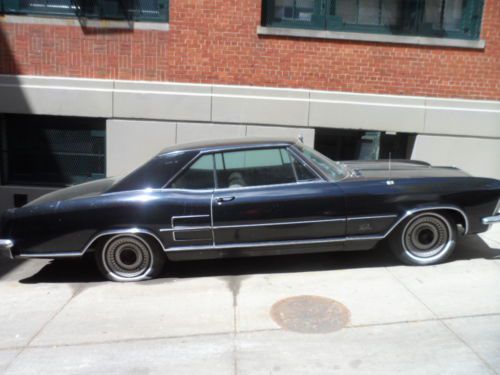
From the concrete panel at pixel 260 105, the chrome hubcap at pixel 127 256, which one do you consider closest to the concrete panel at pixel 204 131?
the concrete panel at pixel 260 105

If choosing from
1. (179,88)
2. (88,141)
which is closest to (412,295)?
(179,88)

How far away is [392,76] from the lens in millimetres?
8289

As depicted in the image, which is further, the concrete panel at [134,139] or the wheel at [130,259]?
the concrete panel at [134,139]

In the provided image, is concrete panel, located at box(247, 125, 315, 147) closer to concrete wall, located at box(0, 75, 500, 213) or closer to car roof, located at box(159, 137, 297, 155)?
concrete wall, located at box(0, 75, 500, 213)

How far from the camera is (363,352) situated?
11.5 feet

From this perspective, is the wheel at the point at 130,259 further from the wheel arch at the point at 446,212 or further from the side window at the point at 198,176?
the wheel arch at the point at 446,212

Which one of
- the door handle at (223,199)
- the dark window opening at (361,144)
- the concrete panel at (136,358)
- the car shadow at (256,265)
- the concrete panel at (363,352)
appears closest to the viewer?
the concrete panel at (363,352)

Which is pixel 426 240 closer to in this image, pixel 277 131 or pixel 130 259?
pixel 130 259

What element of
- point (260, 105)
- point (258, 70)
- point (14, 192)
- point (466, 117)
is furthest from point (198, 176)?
point (466, 117)

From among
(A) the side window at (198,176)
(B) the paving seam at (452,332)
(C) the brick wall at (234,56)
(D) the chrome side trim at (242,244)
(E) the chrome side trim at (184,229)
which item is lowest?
(B) the paving seam at (452,332)

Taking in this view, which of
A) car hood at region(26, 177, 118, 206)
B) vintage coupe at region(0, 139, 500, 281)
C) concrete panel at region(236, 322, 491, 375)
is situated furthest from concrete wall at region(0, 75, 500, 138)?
concrete panel at region(236, 322, 491, 375)

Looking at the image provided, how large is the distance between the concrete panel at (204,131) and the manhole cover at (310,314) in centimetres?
426

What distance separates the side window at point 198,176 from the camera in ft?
16.2

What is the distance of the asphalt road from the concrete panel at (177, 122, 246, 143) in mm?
3143
